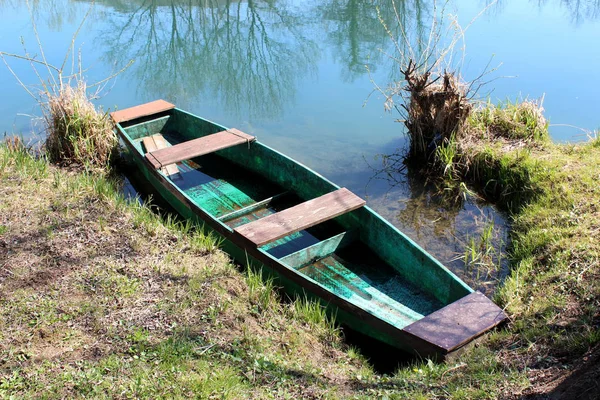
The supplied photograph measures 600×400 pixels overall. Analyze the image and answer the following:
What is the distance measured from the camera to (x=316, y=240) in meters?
6.35

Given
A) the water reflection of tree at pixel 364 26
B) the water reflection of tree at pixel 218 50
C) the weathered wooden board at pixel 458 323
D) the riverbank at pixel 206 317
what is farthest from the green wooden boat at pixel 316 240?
the water reflection of tree at pixel 364 26

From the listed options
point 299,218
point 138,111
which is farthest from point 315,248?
point 138,111

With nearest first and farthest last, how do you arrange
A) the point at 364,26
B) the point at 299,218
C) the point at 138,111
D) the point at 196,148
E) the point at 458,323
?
the point at 458,323 → the point at 299,218 → the point at 196,148 → the point at 138,111 → the point at 364,26

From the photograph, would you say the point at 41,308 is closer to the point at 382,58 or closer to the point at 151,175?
the point at 151,175

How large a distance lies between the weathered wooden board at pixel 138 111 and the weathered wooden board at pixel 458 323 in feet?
17.6

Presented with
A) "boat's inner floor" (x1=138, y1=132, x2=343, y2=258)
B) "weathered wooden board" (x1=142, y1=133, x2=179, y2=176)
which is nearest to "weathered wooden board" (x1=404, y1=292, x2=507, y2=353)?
"boat's inner floor" (x1=138, y1=132, x2=343, y2=258)

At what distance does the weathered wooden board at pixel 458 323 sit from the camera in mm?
4348

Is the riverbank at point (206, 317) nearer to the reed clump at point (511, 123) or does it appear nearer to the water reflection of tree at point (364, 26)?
the reed clump at point (511, 123)

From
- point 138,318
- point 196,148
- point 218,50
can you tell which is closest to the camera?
point 138,318

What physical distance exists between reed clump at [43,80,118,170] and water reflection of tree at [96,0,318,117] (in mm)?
2567

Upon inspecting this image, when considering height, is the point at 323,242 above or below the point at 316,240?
above

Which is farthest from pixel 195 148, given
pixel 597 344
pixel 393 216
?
pixel 597 344

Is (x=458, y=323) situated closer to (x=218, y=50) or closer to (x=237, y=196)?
(x=237, y=196)

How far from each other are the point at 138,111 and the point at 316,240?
3.66 meters
